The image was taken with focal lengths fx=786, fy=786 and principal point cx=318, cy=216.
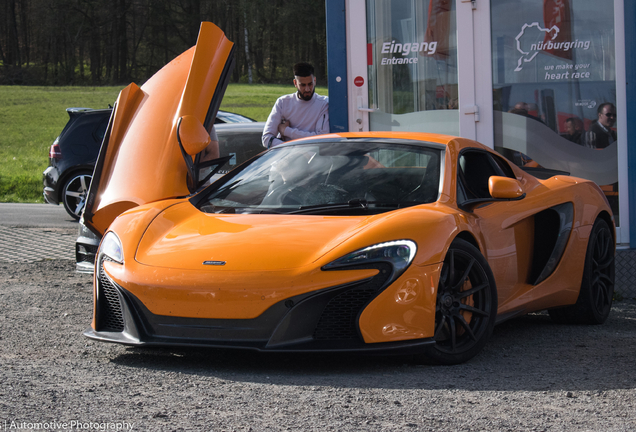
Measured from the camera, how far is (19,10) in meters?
62.3

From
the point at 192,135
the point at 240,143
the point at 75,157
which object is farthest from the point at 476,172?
the point at 75,157

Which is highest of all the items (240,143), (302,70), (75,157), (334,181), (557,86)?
(302,70)

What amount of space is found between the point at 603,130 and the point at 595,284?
84.2 inches

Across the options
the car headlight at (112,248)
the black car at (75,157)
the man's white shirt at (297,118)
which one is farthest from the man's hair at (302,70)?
the black car at (75,157)

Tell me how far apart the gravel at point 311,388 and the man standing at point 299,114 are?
3.22 meters

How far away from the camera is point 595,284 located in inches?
216

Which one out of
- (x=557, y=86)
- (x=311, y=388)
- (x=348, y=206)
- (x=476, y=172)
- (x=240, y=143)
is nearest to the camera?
(x=311, y=388)

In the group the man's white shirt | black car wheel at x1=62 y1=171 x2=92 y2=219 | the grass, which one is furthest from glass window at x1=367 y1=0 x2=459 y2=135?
the grass

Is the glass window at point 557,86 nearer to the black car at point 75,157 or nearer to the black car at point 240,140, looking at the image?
the black car at point 240,140

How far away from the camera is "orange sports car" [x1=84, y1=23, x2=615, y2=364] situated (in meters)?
3.63

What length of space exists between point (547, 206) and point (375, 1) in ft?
12.0

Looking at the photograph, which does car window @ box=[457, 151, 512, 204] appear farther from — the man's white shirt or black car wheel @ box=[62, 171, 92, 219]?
black car wheel @ box=[62, 171, 92, 219]

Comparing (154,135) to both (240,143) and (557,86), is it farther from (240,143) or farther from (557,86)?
(240,143)

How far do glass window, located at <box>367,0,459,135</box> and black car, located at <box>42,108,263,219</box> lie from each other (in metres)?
5.35
